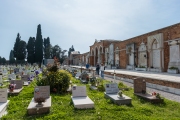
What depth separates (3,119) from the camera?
4.62m

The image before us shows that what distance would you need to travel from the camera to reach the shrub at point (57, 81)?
330 inches

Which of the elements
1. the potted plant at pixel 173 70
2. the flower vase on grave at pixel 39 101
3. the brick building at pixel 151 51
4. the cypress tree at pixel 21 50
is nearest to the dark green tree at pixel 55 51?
the cypress tree at pixel 21 50

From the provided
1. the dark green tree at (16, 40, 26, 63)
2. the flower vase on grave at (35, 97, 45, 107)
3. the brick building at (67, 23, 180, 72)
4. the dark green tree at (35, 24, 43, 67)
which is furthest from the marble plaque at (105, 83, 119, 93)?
the dark green tree at (16, 40, 26, 63)

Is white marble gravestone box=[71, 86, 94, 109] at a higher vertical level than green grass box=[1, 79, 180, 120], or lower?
higher

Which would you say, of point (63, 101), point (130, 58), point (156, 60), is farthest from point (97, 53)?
point (63, 101)

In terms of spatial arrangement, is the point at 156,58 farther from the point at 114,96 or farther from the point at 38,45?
the point at 38,45

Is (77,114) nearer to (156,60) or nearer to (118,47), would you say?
(156,60)

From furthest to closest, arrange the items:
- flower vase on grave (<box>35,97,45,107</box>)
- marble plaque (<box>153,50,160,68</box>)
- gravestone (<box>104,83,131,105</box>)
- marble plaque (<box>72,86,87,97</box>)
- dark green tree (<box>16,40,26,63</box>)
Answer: dark green tree (<box>16,40,26,63</box>), marble plaque (<box>153,50,160,68</box>), marble plaque (<box>72,86,87,97</box>), gravestone (<box>104,83,131,105</box>), flower vase on grave (<box>35,97,45,107</box>)

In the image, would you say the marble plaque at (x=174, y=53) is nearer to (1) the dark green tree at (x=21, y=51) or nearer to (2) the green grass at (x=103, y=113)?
(2) the green grass at (x=103, y=113)

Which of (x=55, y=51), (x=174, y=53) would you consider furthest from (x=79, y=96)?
(x=55, y=51)

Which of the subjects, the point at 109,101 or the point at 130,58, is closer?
the point at 109,101

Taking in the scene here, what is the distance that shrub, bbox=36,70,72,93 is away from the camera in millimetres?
8375

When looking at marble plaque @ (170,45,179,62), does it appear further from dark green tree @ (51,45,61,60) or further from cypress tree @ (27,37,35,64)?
dark green tree @ (51,45,61,60)

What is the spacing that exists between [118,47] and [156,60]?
1163 cm
